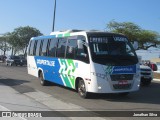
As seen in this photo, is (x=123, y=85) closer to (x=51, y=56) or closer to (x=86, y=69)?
(x=86, y=69)

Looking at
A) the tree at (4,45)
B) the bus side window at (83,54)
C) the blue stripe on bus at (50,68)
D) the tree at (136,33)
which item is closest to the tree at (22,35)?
the tree at (4,45)

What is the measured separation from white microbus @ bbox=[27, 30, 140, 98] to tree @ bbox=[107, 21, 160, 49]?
43062mm

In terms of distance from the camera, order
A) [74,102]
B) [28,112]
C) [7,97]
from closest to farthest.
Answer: [28,112] < [74,102] < [7,97]

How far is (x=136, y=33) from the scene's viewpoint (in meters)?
60.4

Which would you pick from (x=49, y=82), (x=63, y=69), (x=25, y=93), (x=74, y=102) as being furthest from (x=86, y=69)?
(x=49, y=82)

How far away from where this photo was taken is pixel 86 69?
13.3 meters

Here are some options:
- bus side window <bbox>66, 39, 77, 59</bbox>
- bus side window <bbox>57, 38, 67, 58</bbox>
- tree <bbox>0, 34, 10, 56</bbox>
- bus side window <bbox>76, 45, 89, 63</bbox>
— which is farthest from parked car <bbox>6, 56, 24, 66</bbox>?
tree <bbox>0, 34, 10, 56</bbox>

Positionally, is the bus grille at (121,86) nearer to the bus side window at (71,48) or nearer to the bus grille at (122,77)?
the bus grille at (122,77)

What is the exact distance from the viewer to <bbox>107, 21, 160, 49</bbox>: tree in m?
58.8

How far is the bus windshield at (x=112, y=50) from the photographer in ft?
43.2

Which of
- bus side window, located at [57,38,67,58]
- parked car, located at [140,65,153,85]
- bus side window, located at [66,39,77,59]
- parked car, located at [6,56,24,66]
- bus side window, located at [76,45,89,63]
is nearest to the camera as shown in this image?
bus side window, located at [76,45,89,63]

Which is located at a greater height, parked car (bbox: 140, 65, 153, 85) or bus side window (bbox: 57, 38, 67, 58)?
bus side window (bbox: 57, 38, 67, 58)

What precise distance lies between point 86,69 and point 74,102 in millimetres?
1386

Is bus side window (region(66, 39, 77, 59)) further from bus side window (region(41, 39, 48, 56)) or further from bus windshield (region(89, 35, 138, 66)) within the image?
bus side window (region(41, 39, 48, 56))
